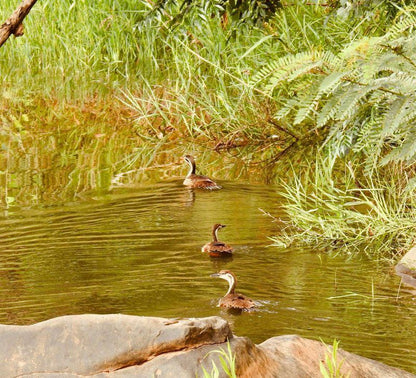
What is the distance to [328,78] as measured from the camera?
4.95 meters

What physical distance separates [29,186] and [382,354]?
681cm

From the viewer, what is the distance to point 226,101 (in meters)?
12.8

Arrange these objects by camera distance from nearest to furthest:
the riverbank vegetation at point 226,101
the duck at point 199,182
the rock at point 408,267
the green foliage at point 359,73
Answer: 1. the green foliage at point 359,73
2. the riverbank vegetation at point 226,101
3. the rock at point 408,267
4. the duck at point 199,182

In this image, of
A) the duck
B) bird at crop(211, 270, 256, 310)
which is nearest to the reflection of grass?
bird at crop(211, 270, 256, 310)

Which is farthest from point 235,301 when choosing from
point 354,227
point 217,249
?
point 354,227

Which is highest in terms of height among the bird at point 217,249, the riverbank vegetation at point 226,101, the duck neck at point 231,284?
the riverbank vegetation at point 226,101

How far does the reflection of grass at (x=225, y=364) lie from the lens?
148 inches

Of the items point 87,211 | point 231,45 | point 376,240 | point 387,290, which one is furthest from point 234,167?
point 387,290

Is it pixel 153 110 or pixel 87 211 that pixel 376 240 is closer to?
pixel 87 211

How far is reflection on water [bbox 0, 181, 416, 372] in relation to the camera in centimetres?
634

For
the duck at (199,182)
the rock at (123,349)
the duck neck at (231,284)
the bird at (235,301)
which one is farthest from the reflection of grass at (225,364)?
the duck at (199,182)

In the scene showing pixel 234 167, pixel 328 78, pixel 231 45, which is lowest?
pixel 234 167

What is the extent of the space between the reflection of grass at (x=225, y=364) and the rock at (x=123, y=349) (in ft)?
→ 0.09

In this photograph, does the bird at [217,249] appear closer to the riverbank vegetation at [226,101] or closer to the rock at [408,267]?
the riverbank vegetation at [226,101]
